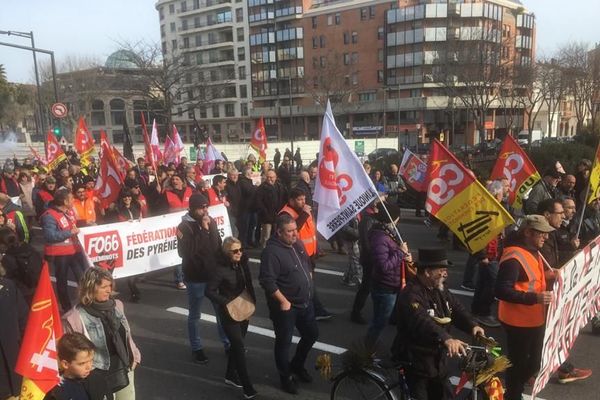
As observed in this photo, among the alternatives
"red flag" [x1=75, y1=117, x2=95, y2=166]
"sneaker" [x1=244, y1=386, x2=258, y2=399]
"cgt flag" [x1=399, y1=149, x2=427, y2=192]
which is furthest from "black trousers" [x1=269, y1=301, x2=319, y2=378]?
"red flag" [x1=75, y1=117, x2=95, y2=166]

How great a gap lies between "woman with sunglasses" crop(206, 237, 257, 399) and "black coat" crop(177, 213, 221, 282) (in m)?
0.71

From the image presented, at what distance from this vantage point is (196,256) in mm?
5324

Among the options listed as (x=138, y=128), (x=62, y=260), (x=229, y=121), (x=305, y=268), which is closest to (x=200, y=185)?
(x=62, y=260)

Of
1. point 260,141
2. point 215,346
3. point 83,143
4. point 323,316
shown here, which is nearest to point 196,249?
point 215,346

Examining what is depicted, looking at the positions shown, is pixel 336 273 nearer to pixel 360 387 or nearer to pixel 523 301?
pixel 360 387

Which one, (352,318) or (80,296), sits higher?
(80,296)

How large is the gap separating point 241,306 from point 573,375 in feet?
10.3

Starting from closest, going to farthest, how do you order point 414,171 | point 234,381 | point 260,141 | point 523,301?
point 523,301
point 234,381
point 414,171
point 260,141

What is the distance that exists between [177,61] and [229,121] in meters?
40.0

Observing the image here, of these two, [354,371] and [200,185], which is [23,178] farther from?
[354,371]

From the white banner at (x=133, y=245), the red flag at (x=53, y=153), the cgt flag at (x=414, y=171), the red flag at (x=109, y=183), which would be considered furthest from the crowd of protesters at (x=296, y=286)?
the red flag at (x=53, y=153)

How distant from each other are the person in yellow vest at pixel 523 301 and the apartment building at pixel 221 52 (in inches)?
2851

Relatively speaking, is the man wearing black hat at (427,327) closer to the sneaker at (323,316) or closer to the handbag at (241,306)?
the handbag at (241,306)

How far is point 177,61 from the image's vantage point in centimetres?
3878
